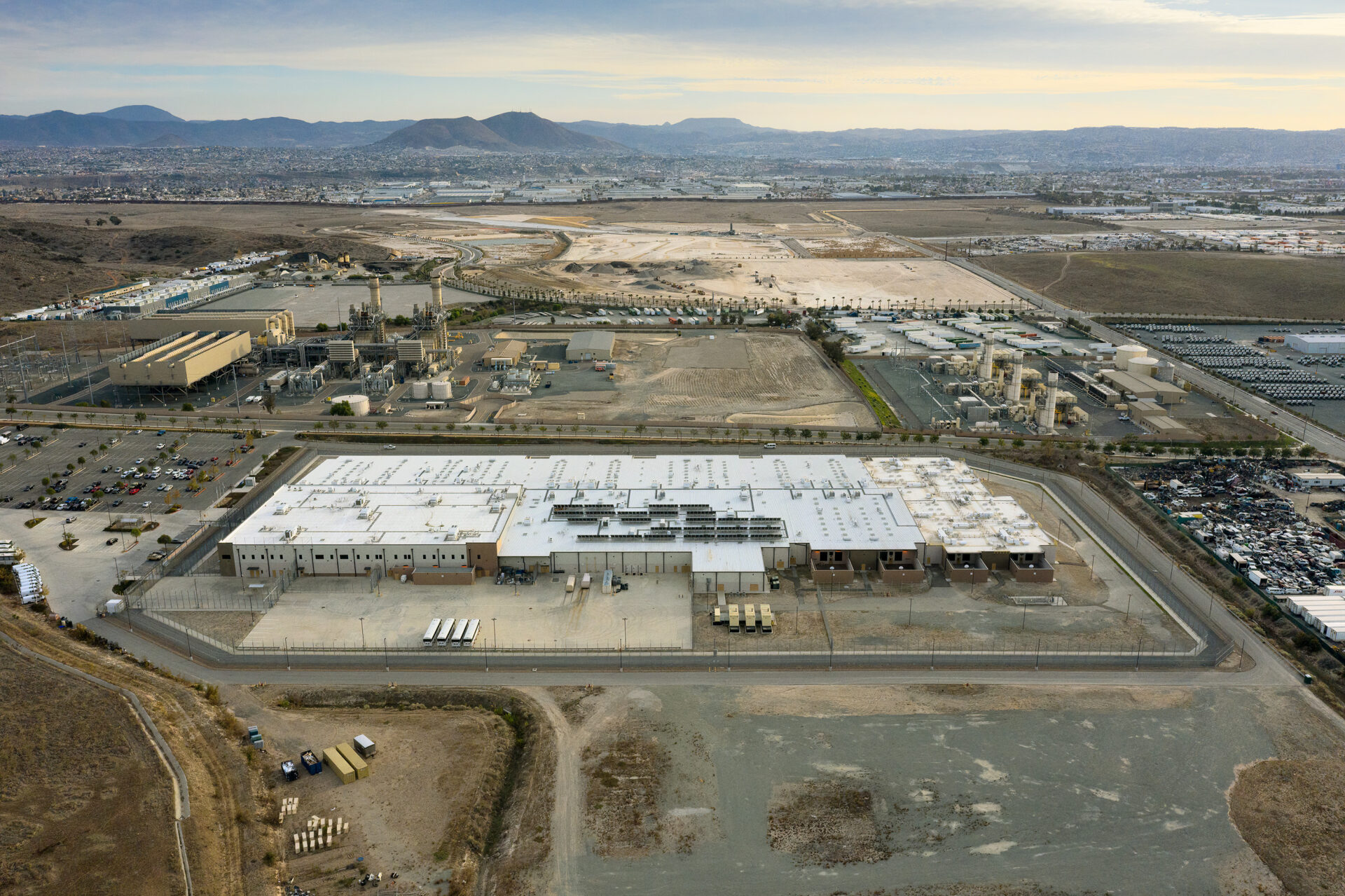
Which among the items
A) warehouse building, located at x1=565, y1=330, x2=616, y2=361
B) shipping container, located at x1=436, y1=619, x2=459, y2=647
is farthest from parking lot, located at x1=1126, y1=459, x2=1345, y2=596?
warehouse building, located at x1=565, y1=330, x2=616, y2=361

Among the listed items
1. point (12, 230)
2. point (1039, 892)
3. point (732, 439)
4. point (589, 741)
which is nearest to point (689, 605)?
point (589, 741)

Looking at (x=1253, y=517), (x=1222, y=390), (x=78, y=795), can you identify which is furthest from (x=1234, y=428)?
(x=78, y=795)

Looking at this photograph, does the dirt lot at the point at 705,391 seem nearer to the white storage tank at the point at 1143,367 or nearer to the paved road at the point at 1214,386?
the white storage tank at the point at 1143,367

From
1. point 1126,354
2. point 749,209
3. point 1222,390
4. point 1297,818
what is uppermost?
point 749,209

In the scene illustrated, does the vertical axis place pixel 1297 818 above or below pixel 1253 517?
below

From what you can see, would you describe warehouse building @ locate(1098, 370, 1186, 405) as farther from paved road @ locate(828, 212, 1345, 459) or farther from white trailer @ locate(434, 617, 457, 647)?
white trailer @ locate(434, 617, 457, 647)

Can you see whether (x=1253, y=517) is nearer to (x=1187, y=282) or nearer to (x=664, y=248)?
(x=1187, y=282)

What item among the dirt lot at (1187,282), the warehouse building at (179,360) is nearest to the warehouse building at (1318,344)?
the dirt lot at (1187,282)
